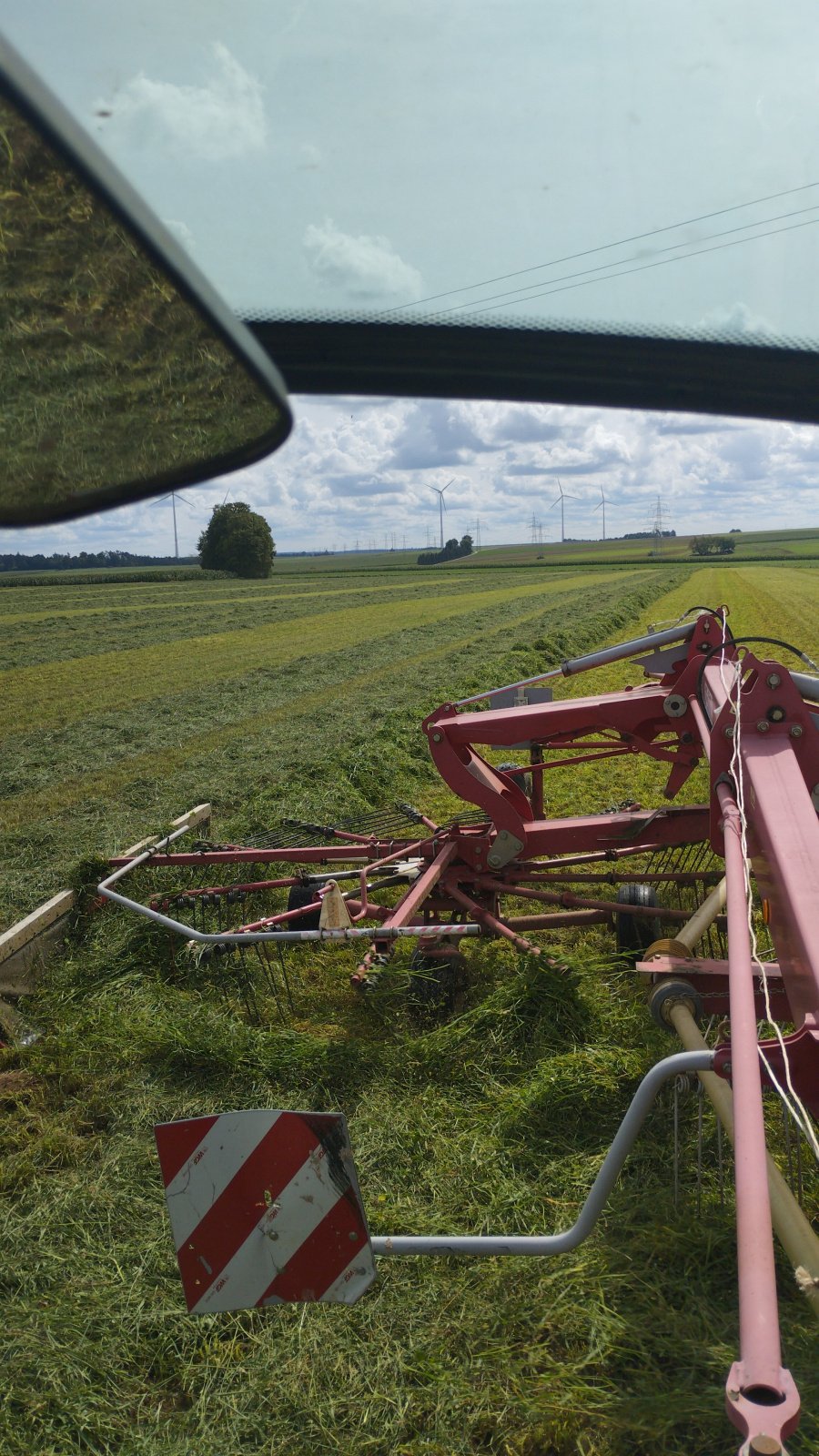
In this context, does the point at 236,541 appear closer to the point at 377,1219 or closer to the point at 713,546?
the point at 377,1219

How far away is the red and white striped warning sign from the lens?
103 inches

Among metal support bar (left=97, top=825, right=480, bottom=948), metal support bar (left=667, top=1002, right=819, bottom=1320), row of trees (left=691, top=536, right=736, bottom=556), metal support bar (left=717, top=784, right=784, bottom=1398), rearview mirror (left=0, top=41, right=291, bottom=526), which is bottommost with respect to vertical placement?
metal support bar (left=97, top=825, right=480, bottom=948)

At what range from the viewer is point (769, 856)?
8.48 ft

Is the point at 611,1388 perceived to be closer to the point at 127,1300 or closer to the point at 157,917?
the point at 127,1300

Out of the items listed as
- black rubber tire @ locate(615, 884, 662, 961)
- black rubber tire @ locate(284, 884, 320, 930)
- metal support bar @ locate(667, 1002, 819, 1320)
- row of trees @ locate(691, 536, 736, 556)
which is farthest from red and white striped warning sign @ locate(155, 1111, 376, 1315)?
row of trees @ locate(691, 536, 736, 556)

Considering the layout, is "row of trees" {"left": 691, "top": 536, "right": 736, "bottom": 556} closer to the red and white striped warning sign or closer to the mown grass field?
the mown grass field

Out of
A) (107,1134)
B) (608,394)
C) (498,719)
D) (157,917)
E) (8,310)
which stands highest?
(608,394)

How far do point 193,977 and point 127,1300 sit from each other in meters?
2.55

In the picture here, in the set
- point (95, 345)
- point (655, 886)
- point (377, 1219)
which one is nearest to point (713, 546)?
point (655, 886)

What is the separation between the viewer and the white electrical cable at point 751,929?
1601 millimetres

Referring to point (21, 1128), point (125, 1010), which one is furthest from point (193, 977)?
point (21, 1128)

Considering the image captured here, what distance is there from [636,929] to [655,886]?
41.4 inches

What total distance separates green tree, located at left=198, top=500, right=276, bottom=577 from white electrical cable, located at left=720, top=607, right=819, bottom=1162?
1073cm

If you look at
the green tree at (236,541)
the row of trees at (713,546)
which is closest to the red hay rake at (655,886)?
the green tree at (236,541)
